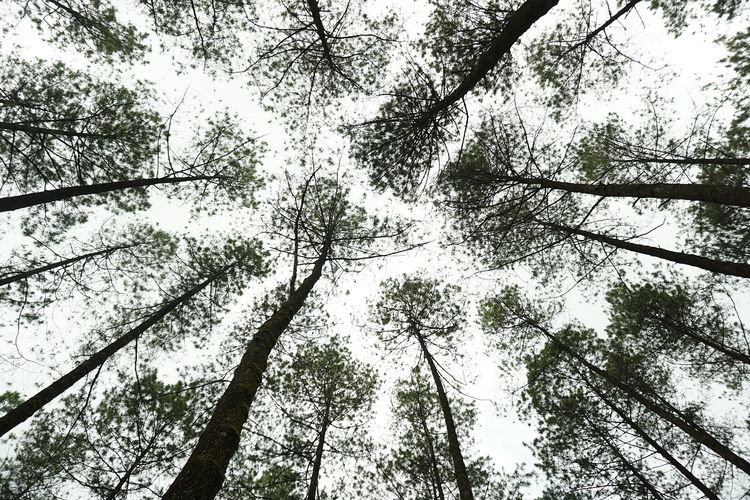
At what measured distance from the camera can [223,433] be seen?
2996 millimetres

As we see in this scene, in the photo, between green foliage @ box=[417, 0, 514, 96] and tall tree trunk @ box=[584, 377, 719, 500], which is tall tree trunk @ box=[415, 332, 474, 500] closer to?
tall tree trunk @ box=[584, 377, 719, 500]

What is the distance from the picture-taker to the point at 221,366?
8750mm

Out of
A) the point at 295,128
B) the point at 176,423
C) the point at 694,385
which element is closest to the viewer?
the point at 295,128

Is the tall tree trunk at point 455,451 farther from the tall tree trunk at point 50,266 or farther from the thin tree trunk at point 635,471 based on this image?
the tall tree trunk at point 50,266

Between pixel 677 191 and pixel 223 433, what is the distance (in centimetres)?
587

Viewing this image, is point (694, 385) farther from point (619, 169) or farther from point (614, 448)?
point (619, 169)

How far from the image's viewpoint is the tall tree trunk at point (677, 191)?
3.56 m

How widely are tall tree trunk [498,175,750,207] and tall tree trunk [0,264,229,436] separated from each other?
8.78 metres

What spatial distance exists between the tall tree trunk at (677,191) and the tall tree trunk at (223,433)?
5.07 meters

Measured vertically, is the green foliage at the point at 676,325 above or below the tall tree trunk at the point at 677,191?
above

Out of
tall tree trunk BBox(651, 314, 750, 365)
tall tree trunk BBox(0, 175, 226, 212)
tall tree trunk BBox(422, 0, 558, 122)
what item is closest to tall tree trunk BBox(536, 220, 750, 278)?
tall tree trunk BBox(422, 0, 558, 122)

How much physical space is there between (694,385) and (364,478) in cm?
924

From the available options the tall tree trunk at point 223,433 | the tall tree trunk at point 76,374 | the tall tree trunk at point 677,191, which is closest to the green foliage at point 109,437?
the tall tree trunk at point 76,374

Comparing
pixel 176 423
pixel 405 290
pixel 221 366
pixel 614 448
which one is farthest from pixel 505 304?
pixel 176 423
